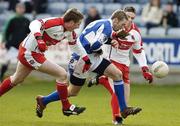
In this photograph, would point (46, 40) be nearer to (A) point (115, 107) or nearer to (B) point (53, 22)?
(B) point (53, 22)

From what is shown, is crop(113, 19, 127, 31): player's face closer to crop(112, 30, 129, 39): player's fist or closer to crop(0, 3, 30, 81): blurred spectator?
crop(112, 30, 129, 39): player's fist

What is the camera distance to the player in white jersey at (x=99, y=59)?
12.1m

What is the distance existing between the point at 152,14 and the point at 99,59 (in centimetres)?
967

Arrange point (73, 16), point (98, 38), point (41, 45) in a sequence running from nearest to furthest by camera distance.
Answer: point (41, 45) → point (98, 38) → point (73, 16)

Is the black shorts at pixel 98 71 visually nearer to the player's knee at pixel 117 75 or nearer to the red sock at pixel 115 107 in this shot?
the player's knee at pixel 117 75

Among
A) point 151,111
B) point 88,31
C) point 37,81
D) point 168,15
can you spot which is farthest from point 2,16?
point 88,31

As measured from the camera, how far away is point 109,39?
1235cm

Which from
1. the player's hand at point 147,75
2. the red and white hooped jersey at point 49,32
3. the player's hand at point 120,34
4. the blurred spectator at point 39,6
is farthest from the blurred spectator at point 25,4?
the player's hand at point 120,34

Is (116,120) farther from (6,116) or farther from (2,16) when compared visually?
(2,16)

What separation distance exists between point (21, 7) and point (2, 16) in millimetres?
4006

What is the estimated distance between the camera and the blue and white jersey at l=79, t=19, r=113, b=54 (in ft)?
39.6

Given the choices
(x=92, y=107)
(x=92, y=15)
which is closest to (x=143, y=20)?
(x=92, y=15)

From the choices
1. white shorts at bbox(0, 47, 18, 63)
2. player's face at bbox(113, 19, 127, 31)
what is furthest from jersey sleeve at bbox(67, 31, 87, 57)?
white shorts at bbox(0, 47, 18, 63)

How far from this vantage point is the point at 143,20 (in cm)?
2211
